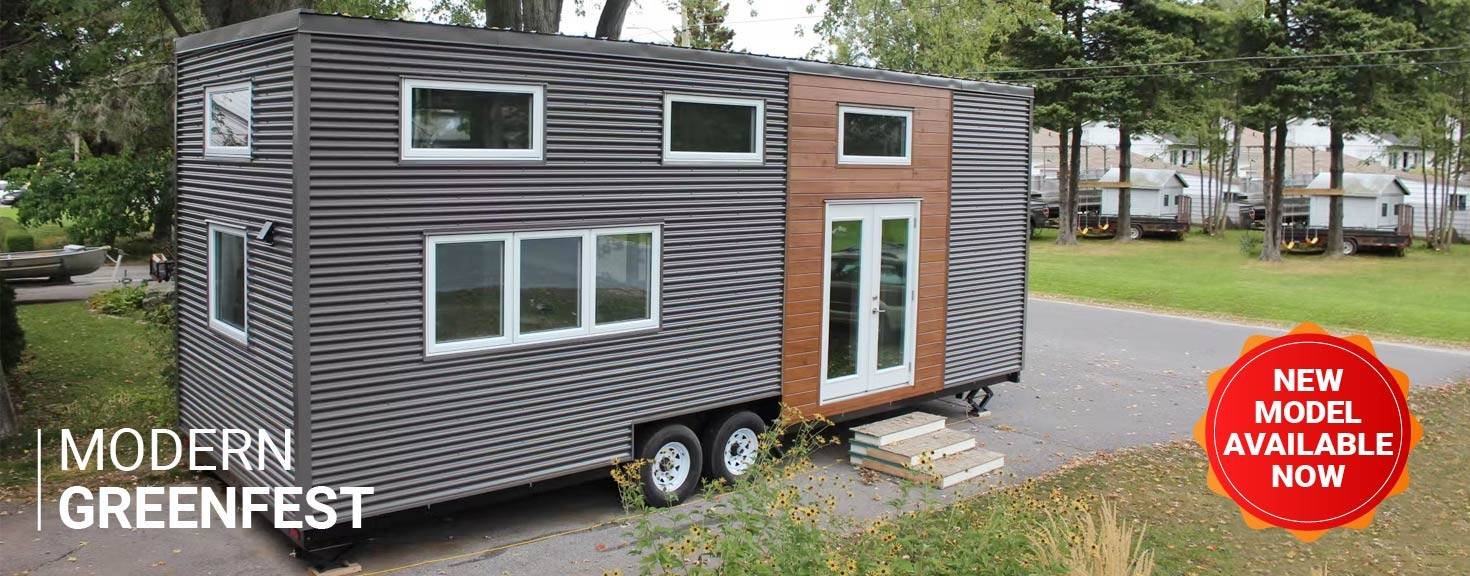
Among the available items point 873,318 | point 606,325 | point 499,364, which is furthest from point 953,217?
point 499,364

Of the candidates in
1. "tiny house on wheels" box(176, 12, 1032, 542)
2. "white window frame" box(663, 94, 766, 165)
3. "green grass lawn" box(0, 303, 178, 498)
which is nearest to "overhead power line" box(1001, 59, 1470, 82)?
"tiny house on wheels" box(176, 12, 1032, 542)

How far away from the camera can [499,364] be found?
7.84 m

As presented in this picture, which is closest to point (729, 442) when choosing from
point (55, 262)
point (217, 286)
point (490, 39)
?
point (490, 39)

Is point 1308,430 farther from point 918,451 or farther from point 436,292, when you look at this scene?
point 436,292

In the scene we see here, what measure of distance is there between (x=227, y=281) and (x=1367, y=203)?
35.5m

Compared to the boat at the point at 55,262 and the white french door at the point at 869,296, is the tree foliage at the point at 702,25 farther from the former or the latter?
the boat at the point at 55,262

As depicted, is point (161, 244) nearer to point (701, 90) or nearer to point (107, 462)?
point (107, 462)

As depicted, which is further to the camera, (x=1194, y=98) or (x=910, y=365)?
(x=1194, y=98)

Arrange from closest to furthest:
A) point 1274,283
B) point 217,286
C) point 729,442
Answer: point 217,286 → point 729,442 → point 1274,283

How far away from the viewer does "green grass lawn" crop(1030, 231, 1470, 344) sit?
70.5 ft

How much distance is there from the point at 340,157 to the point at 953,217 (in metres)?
6.17

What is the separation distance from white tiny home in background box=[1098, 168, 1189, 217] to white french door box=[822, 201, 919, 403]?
33793mm

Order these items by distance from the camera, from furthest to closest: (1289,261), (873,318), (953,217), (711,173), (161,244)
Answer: (1289,261), (161,244), (953,217), (873,318), (711,173)

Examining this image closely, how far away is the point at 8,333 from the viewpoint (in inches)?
467
